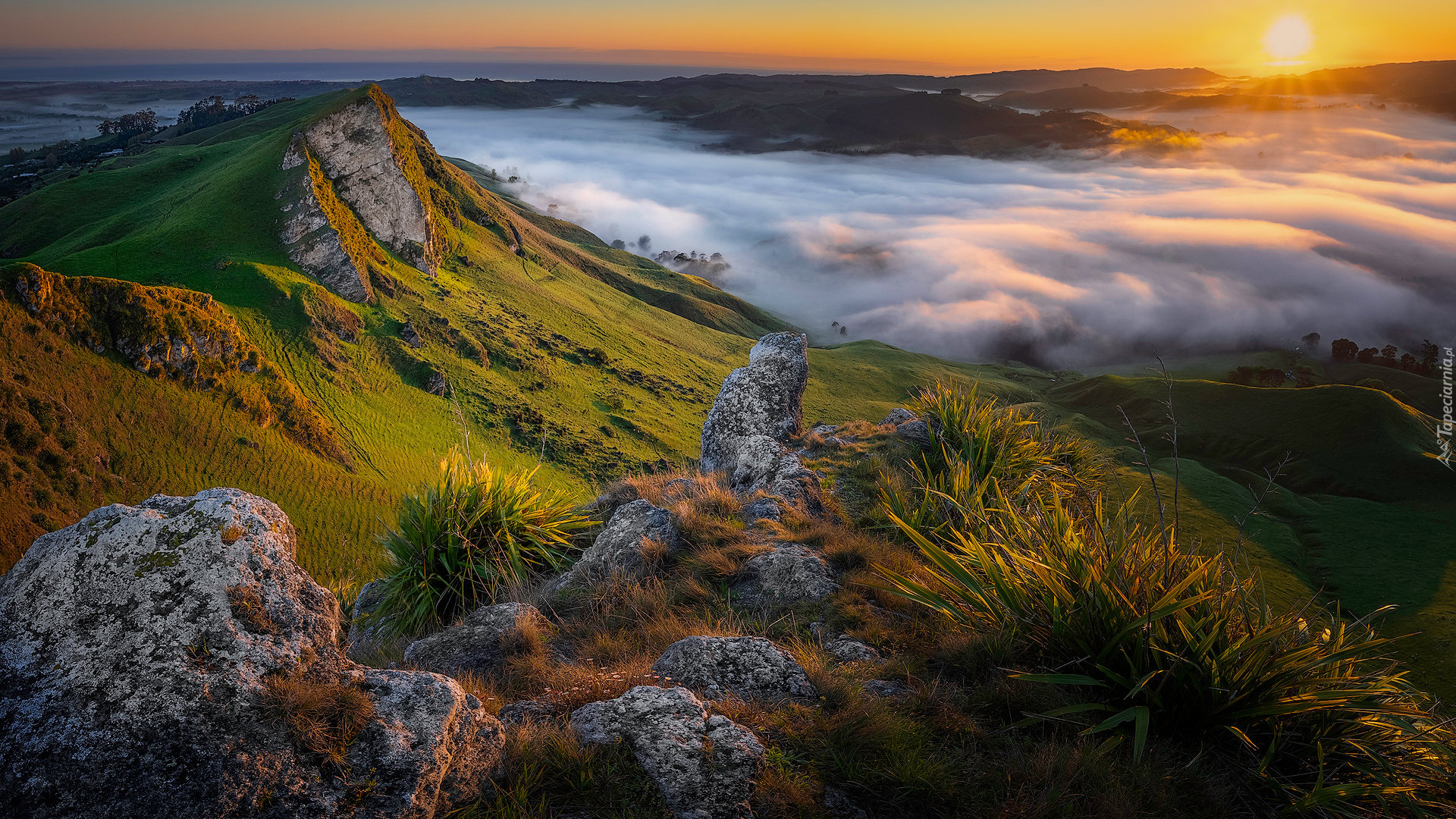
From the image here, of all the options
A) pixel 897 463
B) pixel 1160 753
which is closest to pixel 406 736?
pixel 1160 753

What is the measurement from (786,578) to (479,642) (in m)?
2.62

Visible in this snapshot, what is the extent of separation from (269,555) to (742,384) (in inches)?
447

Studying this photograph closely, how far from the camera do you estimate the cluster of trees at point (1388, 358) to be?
135625 mm

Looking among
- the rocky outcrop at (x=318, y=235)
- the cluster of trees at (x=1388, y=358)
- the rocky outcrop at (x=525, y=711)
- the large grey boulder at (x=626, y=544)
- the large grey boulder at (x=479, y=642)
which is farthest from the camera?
the cluster of trees at (x=1388, y=358)

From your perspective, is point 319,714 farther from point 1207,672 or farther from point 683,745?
point 1207,672

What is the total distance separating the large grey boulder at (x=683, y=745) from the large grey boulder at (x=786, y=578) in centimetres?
221

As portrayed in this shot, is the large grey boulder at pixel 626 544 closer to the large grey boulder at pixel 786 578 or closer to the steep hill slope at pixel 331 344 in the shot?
the large grey boulder at pixel 786 578

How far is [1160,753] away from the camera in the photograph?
3.47 m

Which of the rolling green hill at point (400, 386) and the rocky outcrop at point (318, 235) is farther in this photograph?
the rocky outcrop at point (318, 235)

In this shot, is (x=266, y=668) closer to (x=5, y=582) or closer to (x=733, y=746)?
(x=5, y=582)

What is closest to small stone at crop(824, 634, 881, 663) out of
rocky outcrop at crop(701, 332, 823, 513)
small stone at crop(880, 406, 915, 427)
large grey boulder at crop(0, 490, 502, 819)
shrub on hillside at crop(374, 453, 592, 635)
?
large grey boulder at crop(0, 490, 502, 819)

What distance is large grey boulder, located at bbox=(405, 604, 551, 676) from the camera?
198 inches

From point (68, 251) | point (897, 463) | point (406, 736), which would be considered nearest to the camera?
point (406, 736)

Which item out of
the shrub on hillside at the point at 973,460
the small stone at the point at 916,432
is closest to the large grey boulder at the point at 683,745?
the shrub on hillside at the point at 973,460
